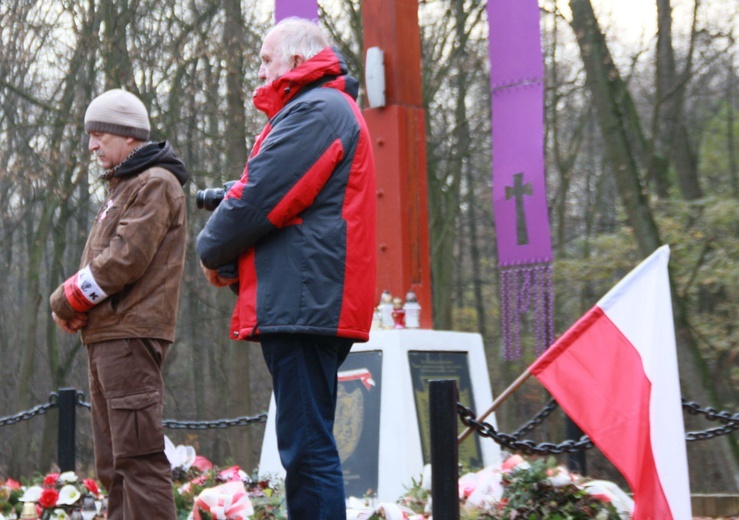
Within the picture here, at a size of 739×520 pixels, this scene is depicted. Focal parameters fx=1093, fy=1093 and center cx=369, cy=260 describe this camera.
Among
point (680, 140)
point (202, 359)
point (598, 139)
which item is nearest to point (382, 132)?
point (680, 140)

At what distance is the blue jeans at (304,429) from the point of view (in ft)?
11.0

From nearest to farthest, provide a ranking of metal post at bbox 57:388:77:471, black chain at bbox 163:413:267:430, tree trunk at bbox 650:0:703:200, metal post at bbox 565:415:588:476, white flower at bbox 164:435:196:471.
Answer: metal post at bbox 565:415:588:476
white flower at bbox 164:435:196:471
black chain at bbox 163:413:267:430
metal post at bbox 57:388:77:471
tree trunk at bbox 650:0:703:200

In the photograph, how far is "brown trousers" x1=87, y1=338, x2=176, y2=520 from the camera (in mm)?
4012

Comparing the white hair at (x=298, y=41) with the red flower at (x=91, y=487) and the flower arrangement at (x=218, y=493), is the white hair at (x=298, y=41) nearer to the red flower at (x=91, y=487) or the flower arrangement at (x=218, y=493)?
the flower arrangement at (x=218, y=493)

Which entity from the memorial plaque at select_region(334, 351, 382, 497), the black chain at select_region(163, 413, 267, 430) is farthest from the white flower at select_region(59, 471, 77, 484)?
the memorial plaque at select_region(334, 351, 382, 497)

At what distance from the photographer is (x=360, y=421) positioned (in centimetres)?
636

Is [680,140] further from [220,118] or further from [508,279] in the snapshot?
[508,279]

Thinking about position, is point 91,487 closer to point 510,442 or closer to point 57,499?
point 57,499

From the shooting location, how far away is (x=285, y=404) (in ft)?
11.1

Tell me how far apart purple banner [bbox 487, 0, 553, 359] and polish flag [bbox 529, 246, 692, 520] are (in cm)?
239

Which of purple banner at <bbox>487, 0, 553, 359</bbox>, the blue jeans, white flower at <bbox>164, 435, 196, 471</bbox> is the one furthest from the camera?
purple banner at <bbox>487, 0, 553, 359</bbox>

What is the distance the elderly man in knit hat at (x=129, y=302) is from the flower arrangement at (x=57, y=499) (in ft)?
4.97

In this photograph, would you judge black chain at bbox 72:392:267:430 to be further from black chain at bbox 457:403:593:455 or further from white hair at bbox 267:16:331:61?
white hair at bbox 267:16:331:61

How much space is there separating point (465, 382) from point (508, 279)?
93 cm
